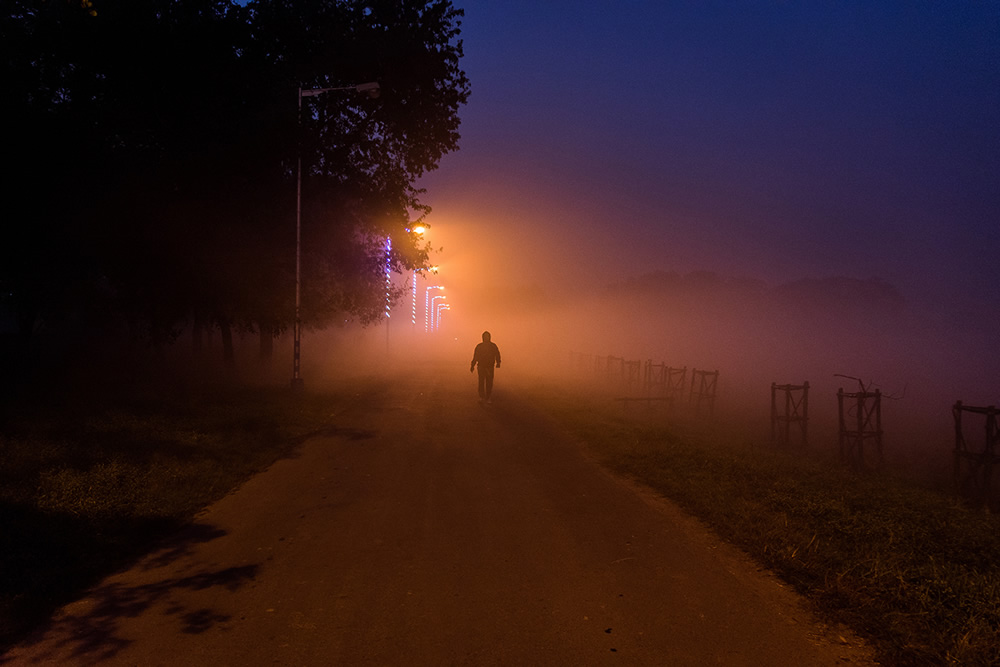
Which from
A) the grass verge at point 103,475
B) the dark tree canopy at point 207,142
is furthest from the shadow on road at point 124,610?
the dark tree canopy at point 207,142

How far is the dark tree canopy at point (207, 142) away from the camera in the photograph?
559 inches

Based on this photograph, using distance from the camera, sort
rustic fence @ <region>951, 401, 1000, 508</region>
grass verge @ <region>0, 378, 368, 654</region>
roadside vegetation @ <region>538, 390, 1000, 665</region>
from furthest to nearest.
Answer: rustic fence @ <region>951, 401, 1000, 508</region> → grass verge @ <region>0, 378, 368, 654</region> → roadside vegetation @ <region>538, 390, 1000, 665</region>

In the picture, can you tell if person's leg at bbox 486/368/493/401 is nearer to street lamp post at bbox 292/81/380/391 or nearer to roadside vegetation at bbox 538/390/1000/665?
street lamp post at bbox 292/81/380/391

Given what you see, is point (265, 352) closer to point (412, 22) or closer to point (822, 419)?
point (412, 22)

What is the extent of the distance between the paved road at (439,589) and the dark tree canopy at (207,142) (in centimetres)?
958

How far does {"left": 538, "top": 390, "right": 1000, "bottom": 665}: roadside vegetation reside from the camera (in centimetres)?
413

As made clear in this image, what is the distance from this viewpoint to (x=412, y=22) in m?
18.3

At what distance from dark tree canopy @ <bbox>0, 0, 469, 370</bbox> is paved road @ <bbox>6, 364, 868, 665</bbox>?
377 inches

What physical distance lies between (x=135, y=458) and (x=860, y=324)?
10847cm

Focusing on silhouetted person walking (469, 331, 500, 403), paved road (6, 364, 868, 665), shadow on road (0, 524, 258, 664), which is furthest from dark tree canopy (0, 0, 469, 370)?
shadow on road (0, 524, 258, 664)

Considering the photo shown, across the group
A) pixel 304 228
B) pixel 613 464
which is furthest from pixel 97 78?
pixel 613 464

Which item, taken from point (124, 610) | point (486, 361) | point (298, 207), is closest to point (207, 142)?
point (298, 207)

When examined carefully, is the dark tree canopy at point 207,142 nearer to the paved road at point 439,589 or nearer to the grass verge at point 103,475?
the grass verge at point 103,475

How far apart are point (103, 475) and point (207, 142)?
986 centimetres
